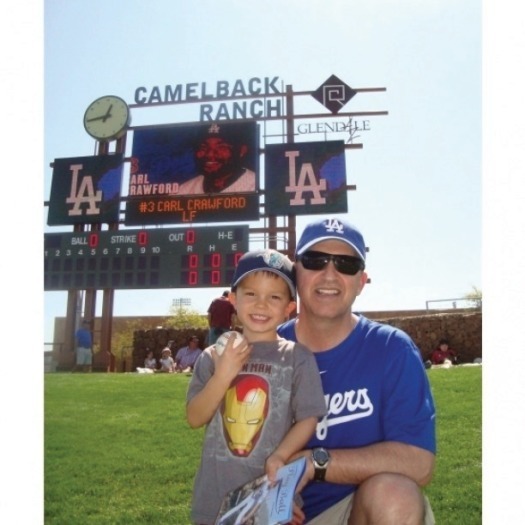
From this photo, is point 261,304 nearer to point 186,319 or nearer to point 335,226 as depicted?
point 335,226

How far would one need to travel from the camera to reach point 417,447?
1771 mm

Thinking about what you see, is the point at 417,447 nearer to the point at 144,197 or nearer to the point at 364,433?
the point at 364,433

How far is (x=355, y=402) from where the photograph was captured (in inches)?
74.7

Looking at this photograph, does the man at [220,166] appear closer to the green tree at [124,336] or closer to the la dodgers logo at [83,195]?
the la dodgers logo at [83,195]

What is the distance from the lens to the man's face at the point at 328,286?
2.03 m

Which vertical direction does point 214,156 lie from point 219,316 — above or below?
above

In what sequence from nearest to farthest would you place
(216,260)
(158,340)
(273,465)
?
(273,465), (216,260), (158,340)

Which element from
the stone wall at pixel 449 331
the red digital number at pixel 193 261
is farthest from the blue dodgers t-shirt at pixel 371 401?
the stone wall at pixel 449 331

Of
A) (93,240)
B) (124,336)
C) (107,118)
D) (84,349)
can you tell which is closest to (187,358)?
(84,349)

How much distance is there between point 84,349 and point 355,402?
39.3 ft

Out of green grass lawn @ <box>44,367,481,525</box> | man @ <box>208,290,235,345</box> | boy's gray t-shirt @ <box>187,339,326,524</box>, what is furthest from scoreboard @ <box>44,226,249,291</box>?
boy's gray t-shirt @ <box>187,339,326,524</box>

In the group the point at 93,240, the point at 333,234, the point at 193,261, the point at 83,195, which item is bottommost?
the point at 333,234
